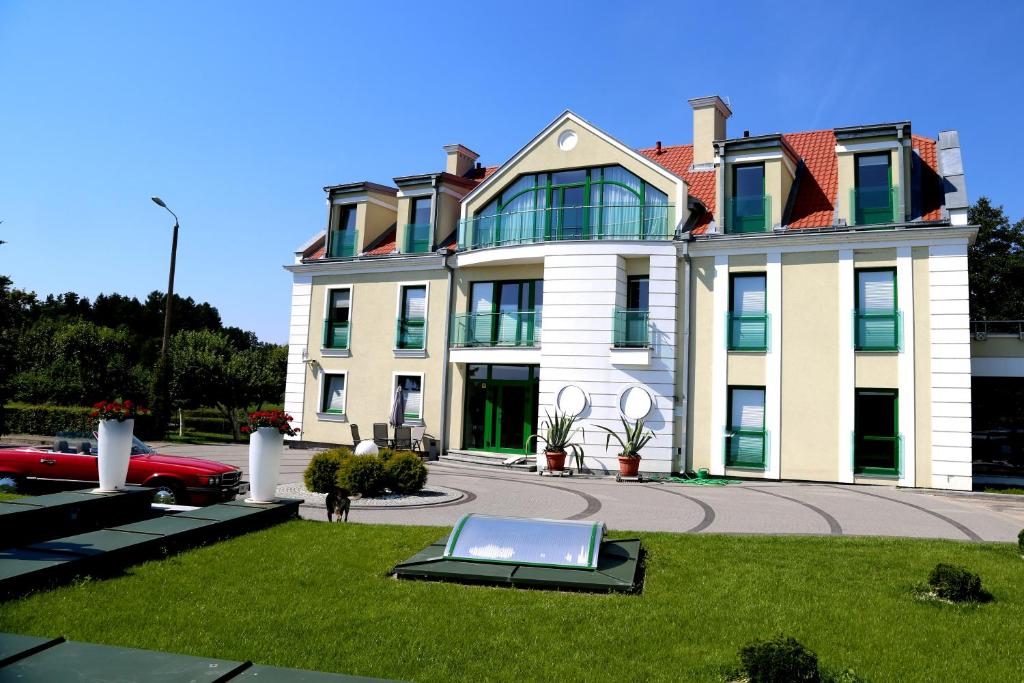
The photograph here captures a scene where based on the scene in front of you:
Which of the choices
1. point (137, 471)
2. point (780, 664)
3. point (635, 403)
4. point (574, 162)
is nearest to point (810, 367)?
point (635, 403)

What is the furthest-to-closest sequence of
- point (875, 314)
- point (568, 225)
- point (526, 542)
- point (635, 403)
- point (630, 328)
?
point (568, 225), point (630, 328), point (635, 403), point (875, 314), point (526, 542)

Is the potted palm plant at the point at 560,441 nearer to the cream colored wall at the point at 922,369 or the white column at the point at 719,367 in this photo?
the white column at the point at 719,367

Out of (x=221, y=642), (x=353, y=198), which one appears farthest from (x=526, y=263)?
(x=221, y=642)

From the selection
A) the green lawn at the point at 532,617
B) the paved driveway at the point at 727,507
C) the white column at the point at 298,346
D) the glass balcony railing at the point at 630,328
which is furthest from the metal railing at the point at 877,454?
the white column at the point at 298,346

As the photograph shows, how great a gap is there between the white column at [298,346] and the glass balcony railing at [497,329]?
6441 mm

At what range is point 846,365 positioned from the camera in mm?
19641

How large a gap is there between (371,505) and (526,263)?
1270cm

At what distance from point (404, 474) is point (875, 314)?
1334 cm

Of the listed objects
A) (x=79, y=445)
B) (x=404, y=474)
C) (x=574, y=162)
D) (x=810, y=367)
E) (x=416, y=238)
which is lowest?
(x=404, y=474)

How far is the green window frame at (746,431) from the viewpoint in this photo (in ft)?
67.3

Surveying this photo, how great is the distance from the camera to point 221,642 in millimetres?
5469

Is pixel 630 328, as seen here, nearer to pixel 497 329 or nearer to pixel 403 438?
pixel 497 329

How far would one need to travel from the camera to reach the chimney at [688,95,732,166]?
2491 cm

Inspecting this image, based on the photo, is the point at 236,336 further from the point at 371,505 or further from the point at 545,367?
the point at 371,505
